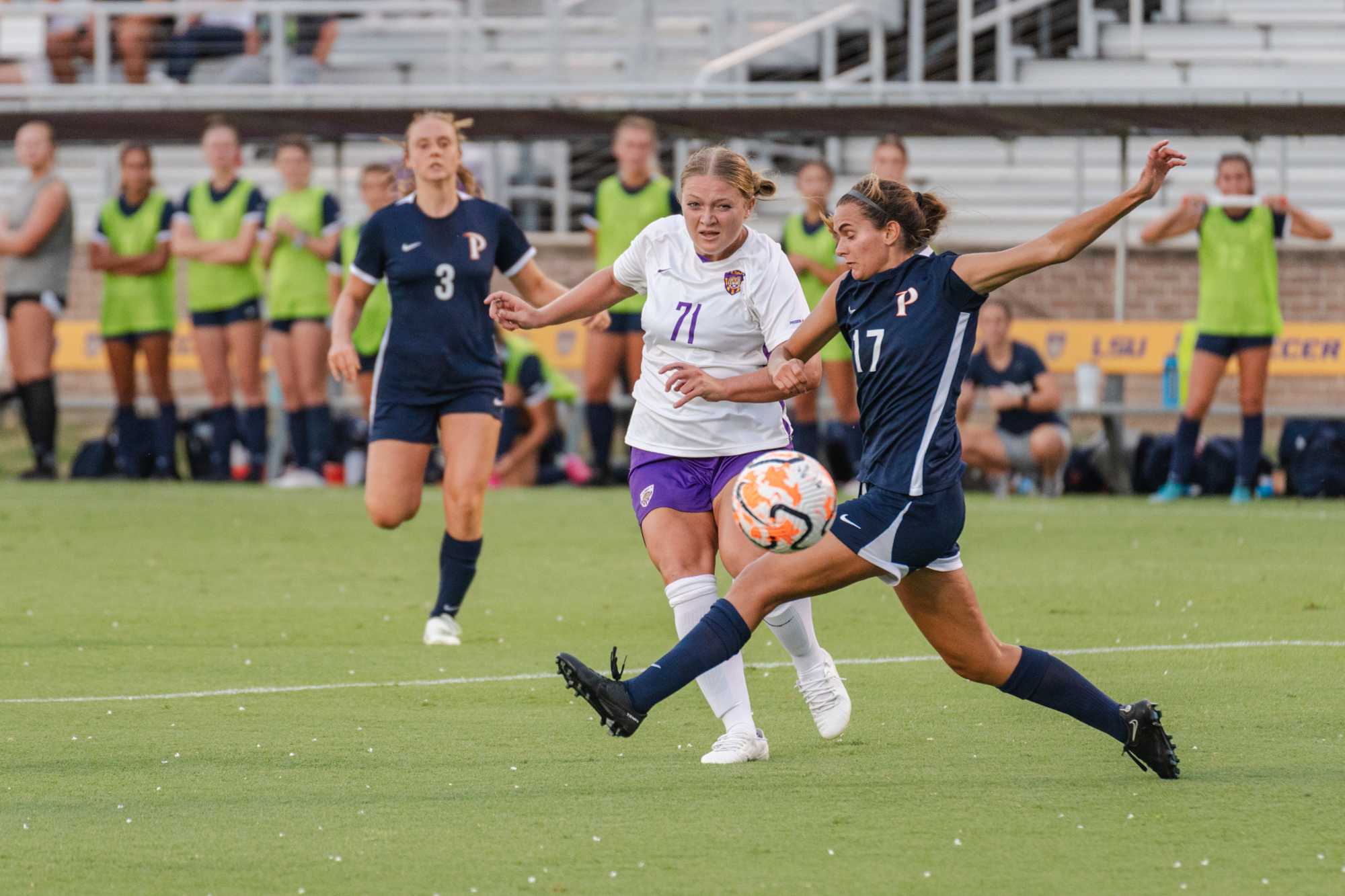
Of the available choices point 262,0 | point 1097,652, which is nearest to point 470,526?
point 1097,652

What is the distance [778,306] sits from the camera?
623 cm

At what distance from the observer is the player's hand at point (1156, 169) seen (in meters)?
5.27

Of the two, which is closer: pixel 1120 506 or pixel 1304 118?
pixel 1120 506

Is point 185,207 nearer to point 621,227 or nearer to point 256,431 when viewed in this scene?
point 256,431

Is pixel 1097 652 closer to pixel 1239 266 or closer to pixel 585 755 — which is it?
pixel 585 755

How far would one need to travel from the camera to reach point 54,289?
642 inches

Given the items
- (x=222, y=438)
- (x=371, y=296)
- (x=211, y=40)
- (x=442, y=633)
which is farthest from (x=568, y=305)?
(x=211, y=40)

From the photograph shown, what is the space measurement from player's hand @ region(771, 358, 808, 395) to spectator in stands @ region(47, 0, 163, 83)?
17.6 m

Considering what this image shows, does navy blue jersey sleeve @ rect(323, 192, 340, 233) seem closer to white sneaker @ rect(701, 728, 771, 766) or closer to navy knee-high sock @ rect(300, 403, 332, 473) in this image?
navy knee-high sock @ rect(300, 403, 332, 473)

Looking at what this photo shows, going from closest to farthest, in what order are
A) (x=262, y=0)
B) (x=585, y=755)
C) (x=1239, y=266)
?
(x=585, y=755) → (x=1239, y=266) → (x=262, y=0)

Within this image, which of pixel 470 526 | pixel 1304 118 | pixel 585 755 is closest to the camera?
pixel 585 755

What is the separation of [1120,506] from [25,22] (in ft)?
44.1

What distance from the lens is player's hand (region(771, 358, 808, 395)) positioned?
5.85m

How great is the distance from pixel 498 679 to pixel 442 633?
112cm
